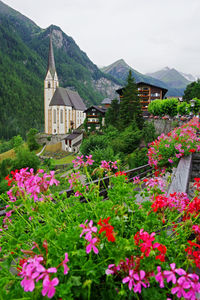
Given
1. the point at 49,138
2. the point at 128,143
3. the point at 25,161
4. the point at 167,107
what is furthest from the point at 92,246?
the point at 49,138

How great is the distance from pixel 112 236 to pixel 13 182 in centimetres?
110

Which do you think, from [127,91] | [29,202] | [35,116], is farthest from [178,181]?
[35,116]

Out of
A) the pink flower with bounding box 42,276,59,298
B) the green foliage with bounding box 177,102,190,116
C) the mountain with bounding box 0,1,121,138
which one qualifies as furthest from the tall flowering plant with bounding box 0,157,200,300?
the mountain with bounding box 0,1,121,138

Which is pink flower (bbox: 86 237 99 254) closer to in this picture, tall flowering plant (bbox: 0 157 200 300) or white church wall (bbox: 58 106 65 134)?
tall flowering plant (bbox: 0 157 200 300)

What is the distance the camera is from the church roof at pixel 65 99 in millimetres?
66500

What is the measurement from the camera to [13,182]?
Result: 174cm

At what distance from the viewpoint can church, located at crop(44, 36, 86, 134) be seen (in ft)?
217

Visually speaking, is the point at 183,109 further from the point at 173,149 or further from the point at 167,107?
the point at 173,149

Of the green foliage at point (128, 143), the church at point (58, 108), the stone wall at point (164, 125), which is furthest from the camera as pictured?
the church at point (58, 108)

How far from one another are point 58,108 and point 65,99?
4762 mm

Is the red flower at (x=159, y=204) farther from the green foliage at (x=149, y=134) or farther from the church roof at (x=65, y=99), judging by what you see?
the church roof at (x=65, y=99)

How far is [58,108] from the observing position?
218 ft

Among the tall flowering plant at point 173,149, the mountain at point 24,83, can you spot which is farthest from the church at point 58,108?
the tall flowering plant at point 173,149

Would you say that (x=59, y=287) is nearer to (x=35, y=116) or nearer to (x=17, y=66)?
(x=35, y=116)
